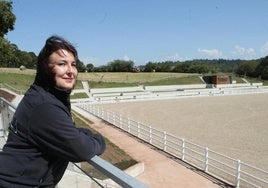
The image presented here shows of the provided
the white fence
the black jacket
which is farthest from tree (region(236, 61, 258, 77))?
A: the black jacket

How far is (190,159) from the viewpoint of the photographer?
16.9 meters

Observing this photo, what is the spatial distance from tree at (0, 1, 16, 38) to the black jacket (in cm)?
3040

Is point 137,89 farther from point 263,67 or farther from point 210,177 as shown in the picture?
point 263,67

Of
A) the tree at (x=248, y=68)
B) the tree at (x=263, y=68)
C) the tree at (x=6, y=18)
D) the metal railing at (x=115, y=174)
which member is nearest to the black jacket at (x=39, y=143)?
the metal railing at (x=115, y=174)

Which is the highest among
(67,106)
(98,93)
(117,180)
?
(67,106)

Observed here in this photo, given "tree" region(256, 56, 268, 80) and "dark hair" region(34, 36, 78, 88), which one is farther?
"tree" region(256, 56, 268, 80)

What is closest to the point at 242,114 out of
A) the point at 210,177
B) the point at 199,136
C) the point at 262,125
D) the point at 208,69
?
the point at 262,125

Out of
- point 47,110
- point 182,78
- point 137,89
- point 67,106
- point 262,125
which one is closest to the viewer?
point 47,110

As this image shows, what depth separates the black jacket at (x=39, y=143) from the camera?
7.52ft

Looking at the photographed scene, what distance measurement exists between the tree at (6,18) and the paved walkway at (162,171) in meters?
16.2

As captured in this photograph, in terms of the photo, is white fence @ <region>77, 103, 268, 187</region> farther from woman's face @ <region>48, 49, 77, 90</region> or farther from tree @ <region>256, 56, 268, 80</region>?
tree @ <region>256, 56, 268, 80</region>

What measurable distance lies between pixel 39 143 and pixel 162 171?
41.9ft

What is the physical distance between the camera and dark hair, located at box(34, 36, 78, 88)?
8.42 feet

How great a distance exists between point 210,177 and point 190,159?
9.33 ft
